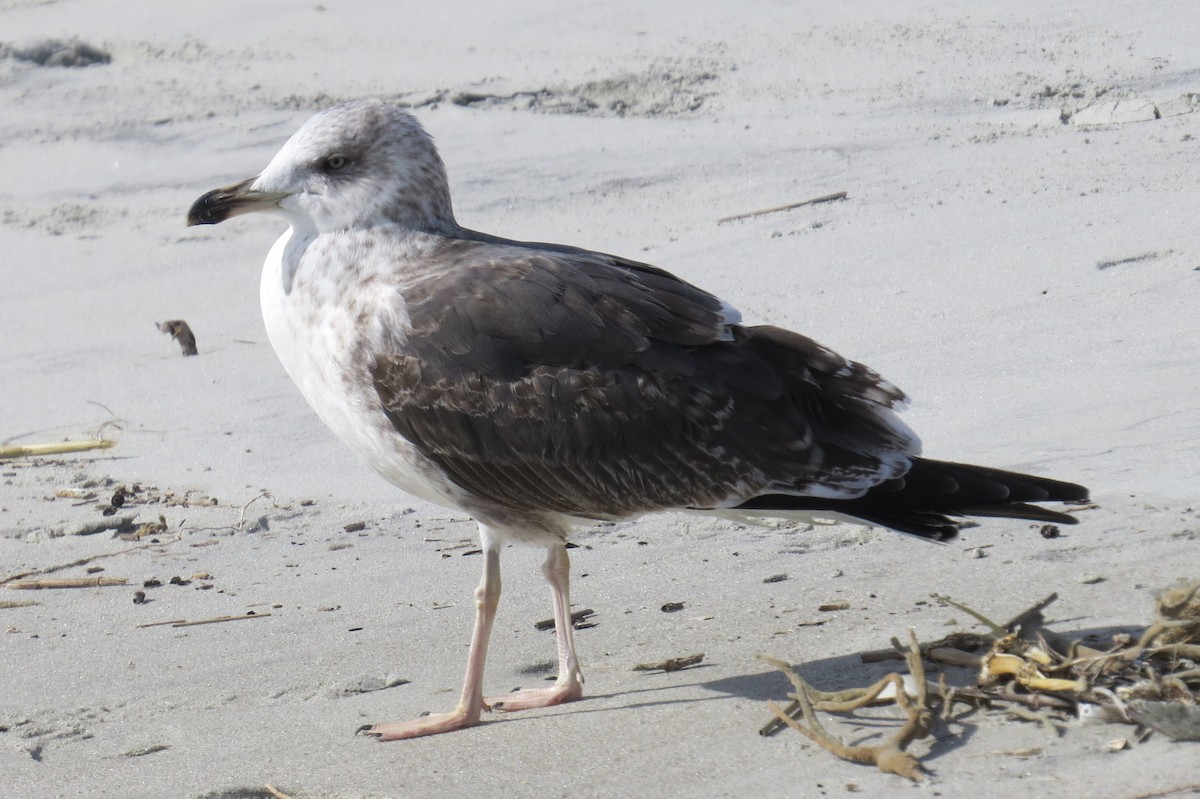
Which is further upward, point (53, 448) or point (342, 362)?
point (342, 362)

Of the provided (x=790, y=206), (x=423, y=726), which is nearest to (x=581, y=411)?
(x=423, y=726)

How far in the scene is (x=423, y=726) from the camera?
13.1 feet

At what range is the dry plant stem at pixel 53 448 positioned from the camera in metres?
6.26

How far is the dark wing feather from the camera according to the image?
412cm

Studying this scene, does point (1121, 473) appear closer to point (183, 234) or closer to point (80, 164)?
point (183, 234)

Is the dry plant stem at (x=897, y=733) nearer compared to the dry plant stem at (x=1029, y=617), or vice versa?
the dry plant stem at (x=897, y=733)

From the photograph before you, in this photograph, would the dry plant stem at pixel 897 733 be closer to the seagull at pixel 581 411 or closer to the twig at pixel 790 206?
the seagull at pixel 581 411

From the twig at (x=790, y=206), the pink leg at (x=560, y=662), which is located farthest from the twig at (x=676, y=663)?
the twig at (x=790, y=206)

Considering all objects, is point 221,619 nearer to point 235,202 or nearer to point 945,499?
point 235,202

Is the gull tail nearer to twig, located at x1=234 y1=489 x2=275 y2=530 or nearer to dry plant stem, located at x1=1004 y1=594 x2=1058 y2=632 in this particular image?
dry plant stem, located at x1=1004 y1=594 x2=1058 y2=632

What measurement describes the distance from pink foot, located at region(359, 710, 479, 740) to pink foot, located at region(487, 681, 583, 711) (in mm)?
141

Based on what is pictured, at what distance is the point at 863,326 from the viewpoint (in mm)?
6355

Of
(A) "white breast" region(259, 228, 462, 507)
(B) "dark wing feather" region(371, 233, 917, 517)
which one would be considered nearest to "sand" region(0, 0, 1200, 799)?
(B) "dark wing feather" region(371, 233, 917, 517)

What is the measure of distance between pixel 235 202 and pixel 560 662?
155cm
